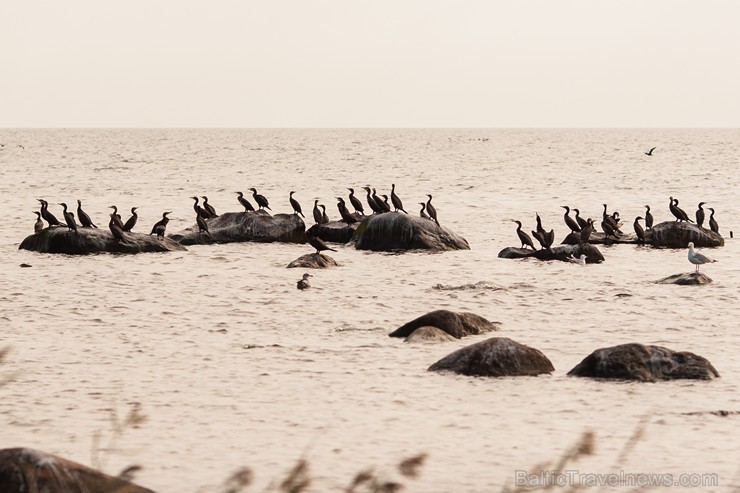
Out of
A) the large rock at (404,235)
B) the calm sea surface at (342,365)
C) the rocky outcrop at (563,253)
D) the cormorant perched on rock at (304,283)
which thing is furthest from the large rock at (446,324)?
the large rock at (404,235)

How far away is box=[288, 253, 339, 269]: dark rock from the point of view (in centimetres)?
2305

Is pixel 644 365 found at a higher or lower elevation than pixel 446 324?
higher

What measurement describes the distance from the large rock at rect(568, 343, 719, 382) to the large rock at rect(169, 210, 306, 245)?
57.1 ft

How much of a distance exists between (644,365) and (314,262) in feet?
39.6

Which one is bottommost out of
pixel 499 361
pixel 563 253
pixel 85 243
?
pixel 85 243

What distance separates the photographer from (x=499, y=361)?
12188mm

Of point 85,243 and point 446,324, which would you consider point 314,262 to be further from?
point 446,324

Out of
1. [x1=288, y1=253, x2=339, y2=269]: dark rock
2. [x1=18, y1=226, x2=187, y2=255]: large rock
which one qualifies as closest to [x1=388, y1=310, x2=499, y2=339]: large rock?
[x1=288, y1=253, x2=339, y2=269]: dark rock

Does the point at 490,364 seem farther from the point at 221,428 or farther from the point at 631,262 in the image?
the point at 631,262

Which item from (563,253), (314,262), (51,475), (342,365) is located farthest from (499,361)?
(563,253)

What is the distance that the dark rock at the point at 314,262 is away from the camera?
907 inches

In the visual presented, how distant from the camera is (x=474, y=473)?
865cm

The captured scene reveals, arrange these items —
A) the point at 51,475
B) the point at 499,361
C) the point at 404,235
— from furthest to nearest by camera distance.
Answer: the point at 404,235, the point at 499,361, the point at 51,475

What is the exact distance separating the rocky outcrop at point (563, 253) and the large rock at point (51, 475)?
66.3 ft
